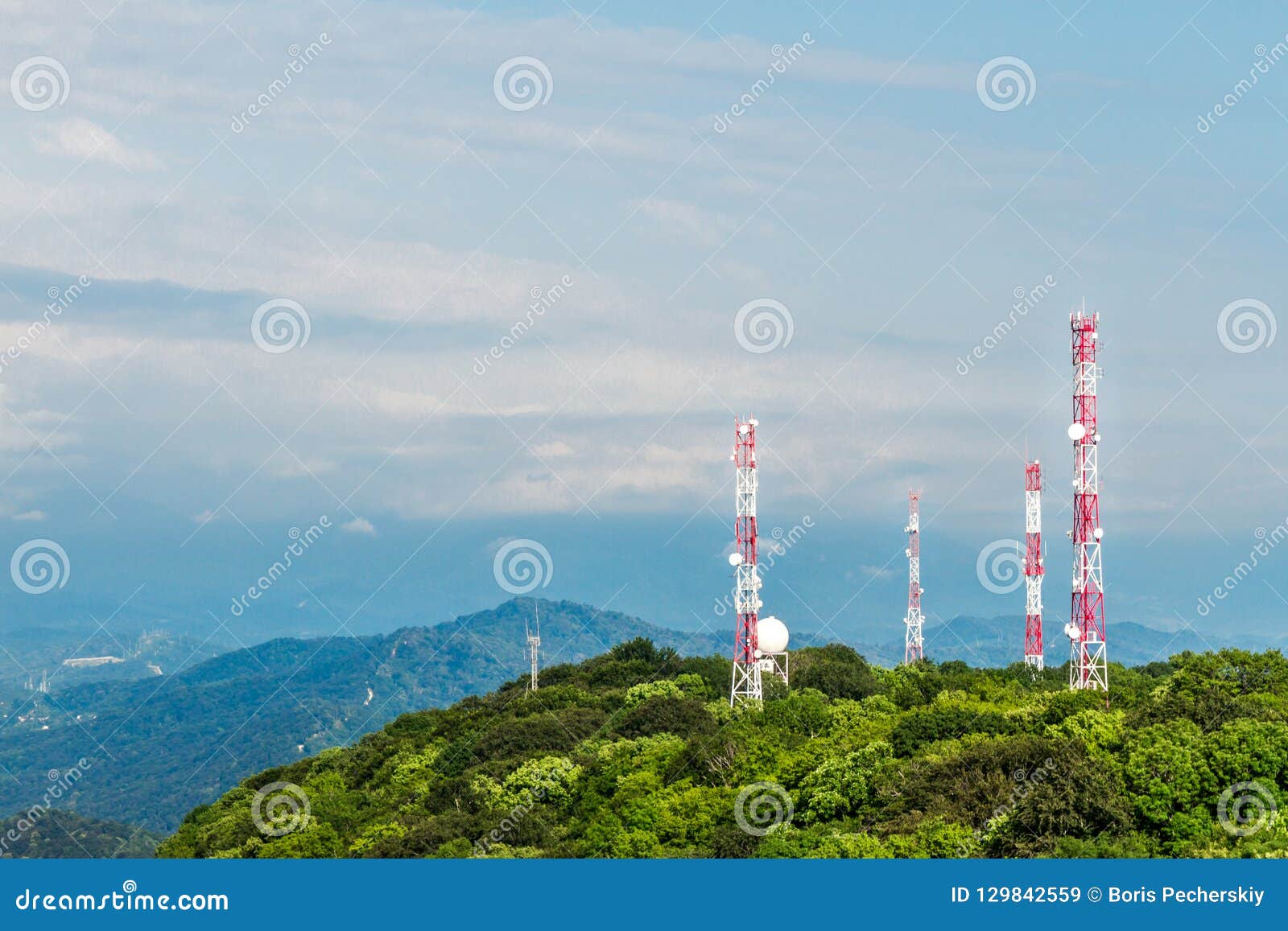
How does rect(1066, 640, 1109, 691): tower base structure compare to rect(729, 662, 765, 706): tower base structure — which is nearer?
rect(1066, 640, 1109, 691): tower base structure

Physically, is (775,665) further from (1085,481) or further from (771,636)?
(1085,481)

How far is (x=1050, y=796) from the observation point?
39.8 m

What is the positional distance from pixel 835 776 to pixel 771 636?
28.1 metres

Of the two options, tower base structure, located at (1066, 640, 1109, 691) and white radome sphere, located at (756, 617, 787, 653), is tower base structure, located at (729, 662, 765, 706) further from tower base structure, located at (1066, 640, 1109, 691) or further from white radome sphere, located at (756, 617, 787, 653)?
tower base structure, located at (1066, 640, 1109, 691)

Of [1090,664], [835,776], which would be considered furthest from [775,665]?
[835,776]

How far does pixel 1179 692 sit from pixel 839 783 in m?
12.3

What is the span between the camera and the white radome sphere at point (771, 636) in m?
77.6

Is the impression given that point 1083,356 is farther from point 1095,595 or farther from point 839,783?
point 839,783

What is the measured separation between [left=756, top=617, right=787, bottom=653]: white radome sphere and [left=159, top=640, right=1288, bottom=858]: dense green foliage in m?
2.40

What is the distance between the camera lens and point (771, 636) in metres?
77.6

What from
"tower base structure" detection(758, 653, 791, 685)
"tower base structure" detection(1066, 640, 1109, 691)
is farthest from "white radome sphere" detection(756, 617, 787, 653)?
"tower base structure" detection(1066, 640, 1109, 691)

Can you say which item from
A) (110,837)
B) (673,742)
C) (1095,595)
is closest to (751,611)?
(673,742)

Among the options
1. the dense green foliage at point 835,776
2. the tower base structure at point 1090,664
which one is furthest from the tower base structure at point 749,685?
the tower base structure at point 1090,664

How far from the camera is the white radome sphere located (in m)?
77.6
